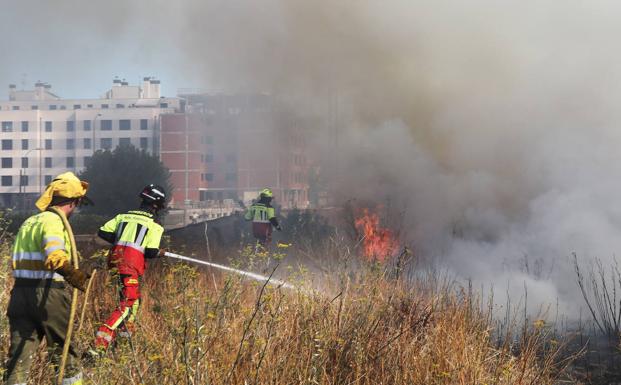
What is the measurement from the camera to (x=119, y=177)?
43375 mm

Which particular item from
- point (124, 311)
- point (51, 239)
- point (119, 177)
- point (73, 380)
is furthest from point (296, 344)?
point (119, 177)

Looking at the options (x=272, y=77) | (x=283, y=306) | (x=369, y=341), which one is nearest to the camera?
(x=369, y=341)

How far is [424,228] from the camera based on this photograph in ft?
55.4

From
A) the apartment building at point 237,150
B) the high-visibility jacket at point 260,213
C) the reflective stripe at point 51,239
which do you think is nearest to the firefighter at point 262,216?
the high-visibility jacket at point 260,213

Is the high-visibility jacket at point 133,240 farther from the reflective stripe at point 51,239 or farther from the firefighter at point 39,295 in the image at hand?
the reflective stripe at point 51,239

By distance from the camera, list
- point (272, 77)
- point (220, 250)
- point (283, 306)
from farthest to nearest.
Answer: point (272, 77), point (220, 250), point (283, 306)

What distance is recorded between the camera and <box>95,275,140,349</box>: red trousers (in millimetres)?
5622

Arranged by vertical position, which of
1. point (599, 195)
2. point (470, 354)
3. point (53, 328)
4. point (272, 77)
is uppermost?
point (272, 77)

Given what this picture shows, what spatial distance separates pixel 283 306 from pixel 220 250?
8.24m

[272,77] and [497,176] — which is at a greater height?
[272,77]

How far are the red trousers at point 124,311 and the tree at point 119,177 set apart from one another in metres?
34.5

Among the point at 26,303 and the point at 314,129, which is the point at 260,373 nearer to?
the point at 26,303

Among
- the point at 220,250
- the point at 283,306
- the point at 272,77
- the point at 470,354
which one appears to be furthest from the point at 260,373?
the point at 272,77

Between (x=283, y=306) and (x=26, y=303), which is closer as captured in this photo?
(x=26, y=303)
